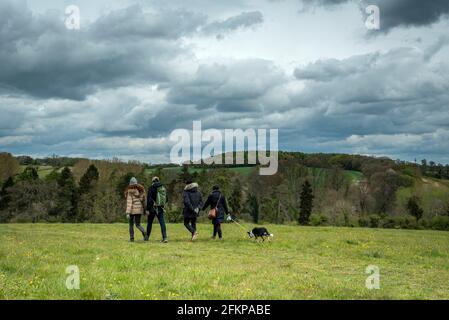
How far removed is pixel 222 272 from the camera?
1202 centimetres

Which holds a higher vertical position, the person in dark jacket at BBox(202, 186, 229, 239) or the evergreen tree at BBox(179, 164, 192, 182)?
the evergreen tree at BBox(179, 164, 192, 182)

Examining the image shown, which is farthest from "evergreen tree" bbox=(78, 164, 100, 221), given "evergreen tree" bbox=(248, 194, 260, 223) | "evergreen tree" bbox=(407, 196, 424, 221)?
"evergreen tree" bbox=(407, 196, 424, 221)

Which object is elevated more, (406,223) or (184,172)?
(184,172)

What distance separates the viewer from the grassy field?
9586 mm

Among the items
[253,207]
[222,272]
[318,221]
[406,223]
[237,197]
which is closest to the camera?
[222,272]

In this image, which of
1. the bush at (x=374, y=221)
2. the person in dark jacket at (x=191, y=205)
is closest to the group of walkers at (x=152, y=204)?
the person in dark jacket at (x=191, y=205)

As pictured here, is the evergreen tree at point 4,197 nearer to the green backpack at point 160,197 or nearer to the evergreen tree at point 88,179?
the evergreen tree at point 88,179

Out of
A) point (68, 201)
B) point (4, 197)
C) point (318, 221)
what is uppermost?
point (4, 197)

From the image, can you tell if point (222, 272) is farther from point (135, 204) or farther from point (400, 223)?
point (400, 223)

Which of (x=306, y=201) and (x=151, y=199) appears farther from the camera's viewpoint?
(x=306, y=201)

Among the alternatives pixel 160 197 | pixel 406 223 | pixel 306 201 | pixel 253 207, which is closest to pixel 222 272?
pixel 160 197

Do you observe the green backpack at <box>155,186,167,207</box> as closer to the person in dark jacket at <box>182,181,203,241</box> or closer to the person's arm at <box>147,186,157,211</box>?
the person's arm at <box>147,186,157,211</box>
